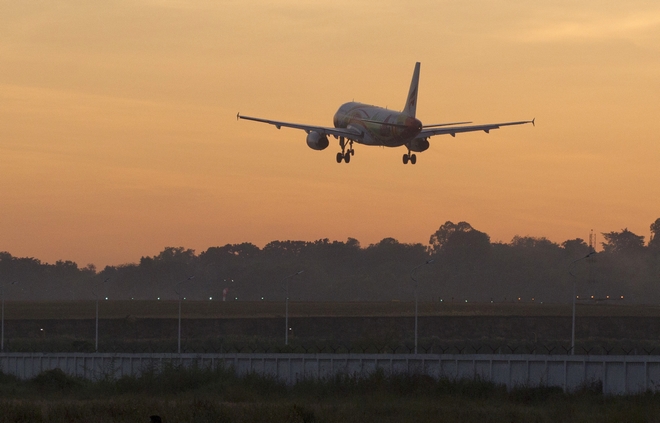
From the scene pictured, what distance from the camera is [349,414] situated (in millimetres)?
68000

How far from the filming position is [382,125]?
347ft

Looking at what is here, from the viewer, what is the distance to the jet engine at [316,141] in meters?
108

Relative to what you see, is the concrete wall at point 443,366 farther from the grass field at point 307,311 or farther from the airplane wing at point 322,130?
the grass field at point 307,311

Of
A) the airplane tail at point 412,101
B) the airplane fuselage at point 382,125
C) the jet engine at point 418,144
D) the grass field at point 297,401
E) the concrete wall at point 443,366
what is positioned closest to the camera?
the grass field at point 297,401

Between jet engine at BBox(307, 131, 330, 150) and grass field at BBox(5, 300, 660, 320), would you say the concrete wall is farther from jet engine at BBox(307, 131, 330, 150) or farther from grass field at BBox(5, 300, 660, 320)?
grass field at BBox(5, 300, 660, 320)

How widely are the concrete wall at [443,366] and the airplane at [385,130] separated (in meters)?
24.3

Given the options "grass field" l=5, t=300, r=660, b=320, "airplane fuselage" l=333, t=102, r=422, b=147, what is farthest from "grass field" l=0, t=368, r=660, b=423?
"grass field" l=5, t=300, r=660, b=320

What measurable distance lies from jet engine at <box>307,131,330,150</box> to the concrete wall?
978 inches

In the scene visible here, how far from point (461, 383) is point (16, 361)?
41.9 meters

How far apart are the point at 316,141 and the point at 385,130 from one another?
666 cm

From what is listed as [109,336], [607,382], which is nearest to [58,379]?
[607,382]

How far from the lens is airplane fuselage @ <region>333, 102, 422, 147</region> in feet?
338

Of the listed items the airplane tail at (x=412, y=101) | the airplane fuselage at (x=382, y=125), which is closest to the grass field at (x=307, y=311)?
the airplane fuselage at (x=382, y=125)

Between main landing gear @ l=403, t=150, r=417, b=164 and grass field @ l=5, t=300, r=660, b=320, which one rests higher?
main landing gear @ l=403, t=150, r=417, b=164
